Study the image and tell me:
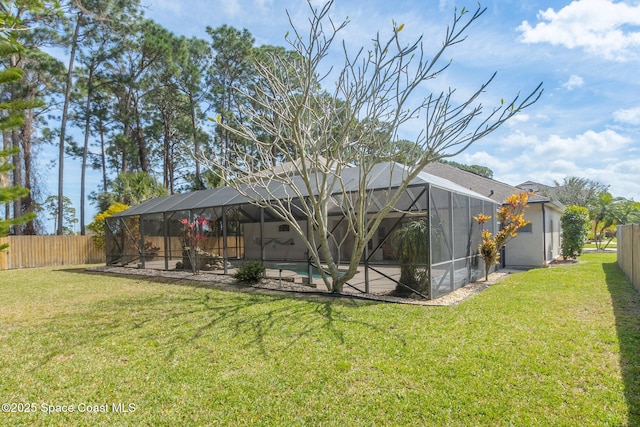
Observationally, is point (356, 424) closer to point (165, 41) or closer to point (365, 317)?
point (365, 317)

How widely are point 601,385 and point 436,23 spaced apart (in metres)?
5.90

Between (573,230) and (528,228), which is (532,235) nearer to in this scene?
(528,228)

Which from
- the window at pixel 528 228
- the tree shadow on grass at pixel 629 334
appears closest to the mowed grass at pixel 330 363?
the tree shadow on grass at pixel 629 334

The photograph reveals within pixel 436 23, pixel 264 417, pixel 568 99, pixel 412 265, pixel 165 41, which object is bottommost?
pixel 264 417

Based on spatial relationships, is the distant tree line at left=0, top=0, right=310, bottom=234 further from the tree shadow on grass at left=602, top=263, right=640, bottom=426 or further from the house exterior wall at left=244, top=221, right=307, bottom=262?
the tree shadow on grass at left=602, top=263, right=640, bottom=426

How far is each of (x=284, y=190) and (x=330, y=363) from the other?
6624mm

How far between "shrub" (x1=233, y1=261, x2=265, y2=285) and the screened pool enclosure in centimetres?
52

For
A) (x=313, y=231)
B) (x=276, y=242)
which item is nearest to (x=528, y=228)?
(x=313, y=231)

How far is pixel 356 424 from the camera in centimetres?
272

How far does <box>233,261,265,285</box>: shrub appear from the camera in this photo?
9492 mm

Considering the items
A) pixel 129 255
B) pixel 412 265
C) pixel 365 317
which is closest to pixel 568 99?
pixel 412 265

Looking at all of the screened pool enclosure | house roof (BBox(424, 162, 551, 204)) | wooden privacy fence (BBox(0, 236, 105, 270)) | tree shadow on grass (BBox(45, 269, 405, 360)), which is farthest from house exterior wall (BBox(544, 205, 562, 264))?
wooden privacy fence (BBox(0, 236, 105, 270))

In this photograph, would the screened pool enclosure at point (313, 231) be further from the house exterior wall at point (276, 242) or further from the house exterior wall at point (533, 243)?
the house exterior wall at point (533, 243)

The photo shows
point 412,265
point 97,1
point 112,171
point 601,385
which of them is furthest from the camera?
point 112,171
